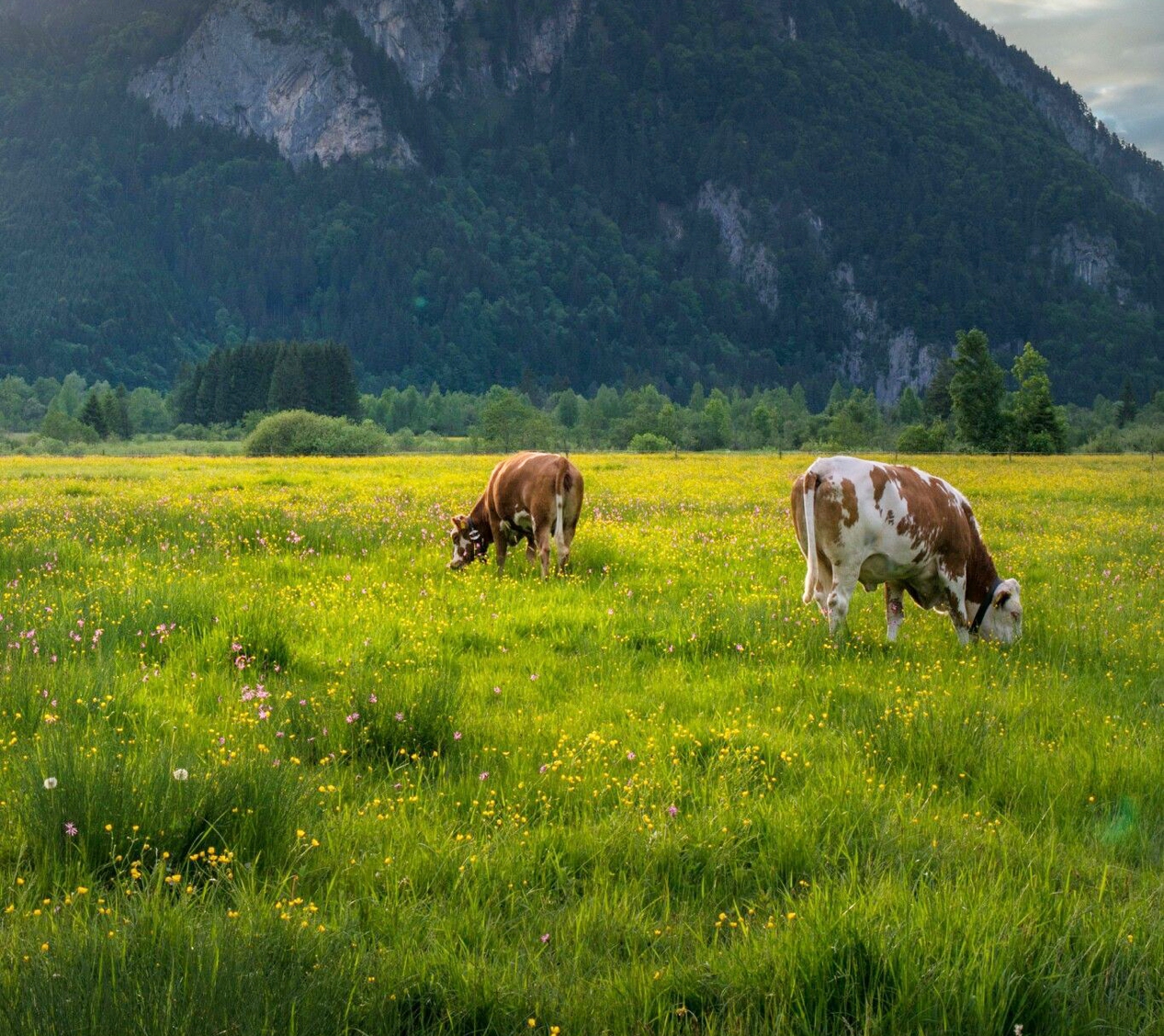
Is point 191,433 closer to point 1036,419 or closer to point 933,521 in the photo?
point 1036,419

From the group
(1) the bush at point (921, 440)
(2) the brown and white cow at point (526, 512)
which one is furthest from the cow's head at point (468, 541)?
(1) the bush at point (921, 440)

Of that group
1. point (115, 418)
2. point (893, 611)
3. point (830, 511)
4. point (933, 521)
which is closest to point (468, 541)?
point (830, 511)

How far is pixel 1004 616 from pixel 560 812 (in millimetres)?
6360

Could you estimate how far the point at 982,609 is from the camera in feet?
31.4

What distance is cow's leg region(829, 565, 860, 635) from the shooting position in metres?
9.05

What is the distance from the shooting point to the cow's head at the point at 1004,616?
920 cm

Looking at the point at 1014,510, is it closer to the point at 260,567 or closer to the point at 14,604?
the point at 260,567

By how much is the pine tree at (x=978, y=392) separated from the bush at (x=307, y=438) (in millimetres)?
51311

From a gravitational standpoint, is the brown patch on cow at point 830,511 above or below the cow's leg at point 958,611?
above

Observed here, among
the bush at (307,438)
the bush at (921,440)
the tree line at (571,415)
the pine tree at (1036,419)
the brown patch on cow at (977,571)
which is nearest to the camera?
the brown patch on cow at (977,571)

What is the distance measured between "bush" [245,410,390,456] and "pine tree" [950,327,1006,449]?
51311 millimetres

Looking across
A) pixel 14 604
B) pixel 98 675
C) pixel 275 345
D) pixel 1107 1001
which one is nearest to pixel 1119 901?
pixel 1107 1001

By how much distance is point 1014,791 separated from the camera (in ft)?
18.0

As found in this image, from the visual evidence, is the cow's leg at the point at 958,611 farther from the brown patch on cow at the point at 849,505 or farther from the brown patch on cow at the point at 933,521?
the brown patch on cow at the point at 849,505
